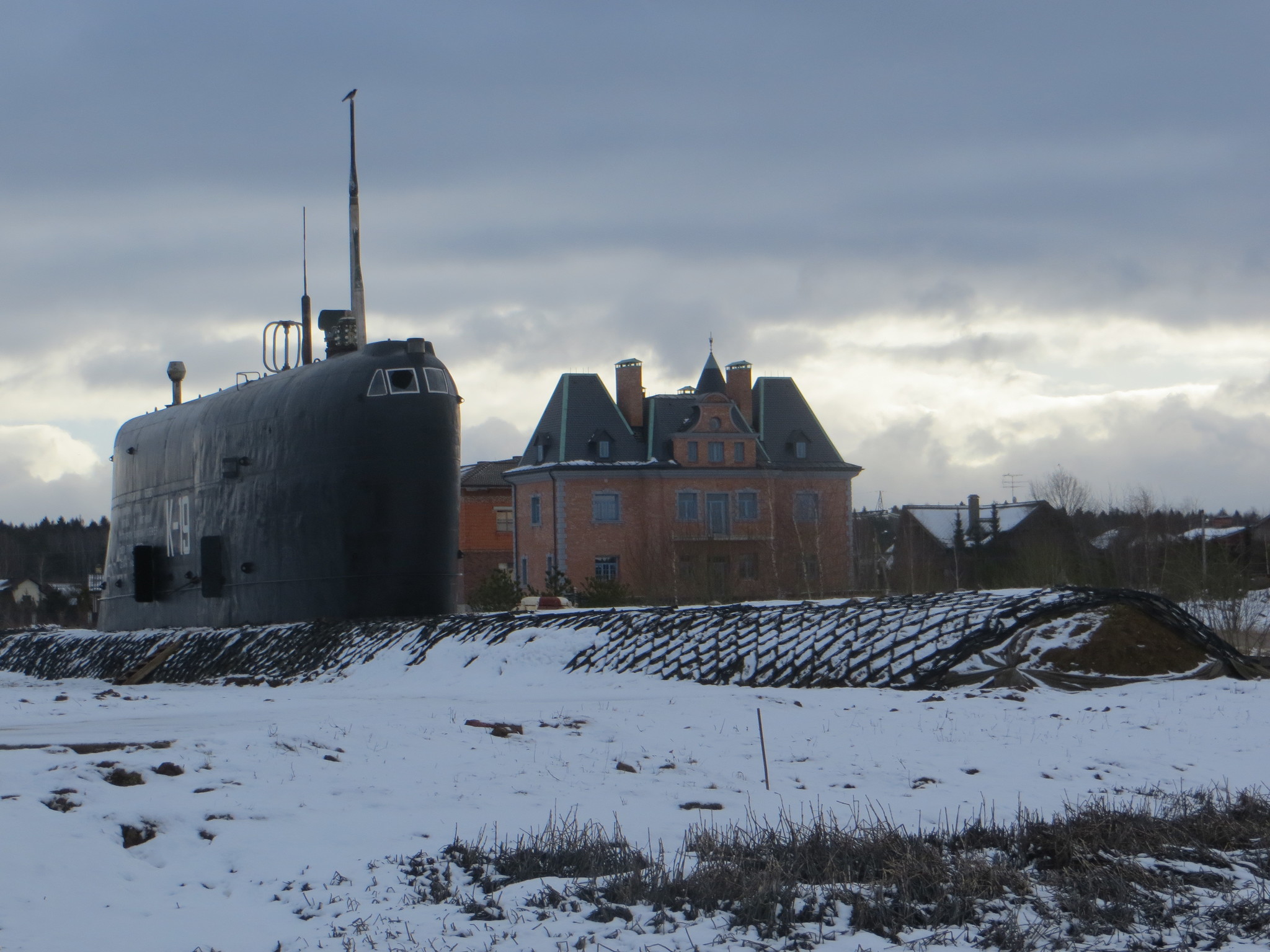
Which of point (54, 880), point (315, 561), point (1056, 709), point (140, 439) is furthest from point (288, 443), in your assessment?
point (54, 880)

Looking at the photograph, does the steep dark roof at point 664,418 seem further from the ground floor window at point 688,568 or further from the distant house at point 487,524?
the distant house at point 487,524

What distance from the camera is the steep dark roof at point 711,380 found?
59750mm

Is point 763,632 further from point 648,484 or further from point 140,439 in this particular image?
point 648,484

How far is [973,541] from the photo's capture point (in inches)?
2741

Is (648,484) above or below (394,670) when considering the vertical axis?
above

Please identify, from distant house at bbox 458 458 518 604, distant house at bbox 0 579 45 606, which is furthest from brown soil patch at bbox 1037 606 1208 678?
distant house at bbox 0 579 45 606

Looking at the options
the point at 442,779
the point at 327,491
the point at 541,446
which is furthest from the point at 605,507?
the point at 442,779

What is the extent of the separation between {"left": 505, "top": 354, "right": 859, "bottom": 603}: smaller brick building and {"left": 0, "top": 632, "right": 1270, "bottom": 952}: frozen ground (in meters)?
42.0

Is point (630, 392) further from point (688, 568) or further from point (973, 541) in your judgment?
point (973, 541)

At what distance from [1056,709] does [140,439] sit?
1573 cm

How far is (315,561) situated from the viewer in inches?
712

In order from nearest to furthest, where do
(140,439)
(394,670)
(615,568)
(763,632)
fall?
(763,632) < (394,670) < (140,439) < (615,568)

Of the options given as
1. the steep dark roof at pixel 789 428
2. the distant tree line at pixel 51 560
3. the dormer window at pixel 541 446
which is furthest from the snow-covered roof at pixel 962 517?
the distant tree line at pixel 51 560

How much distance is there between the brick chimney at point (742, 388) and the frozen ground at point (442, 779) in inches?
1822
